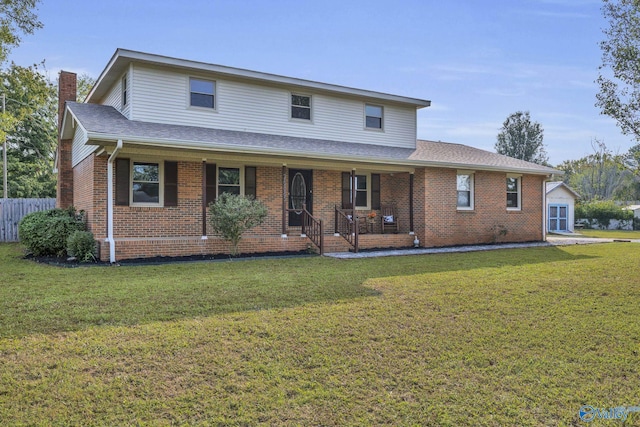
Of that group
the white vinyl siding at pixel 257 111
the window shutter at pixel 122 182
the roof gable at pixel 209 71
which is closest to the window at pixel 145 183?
the window shutter at pixel 122 182

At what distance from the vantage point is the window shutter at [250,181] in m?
12.4

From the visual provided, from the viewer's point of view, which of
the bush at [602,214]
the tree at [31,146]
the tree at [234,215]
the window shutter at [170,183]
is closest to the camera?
the tree at [234,215]

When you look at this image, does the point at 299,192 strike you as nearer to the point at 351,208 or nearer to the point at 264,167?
the point at 264,167

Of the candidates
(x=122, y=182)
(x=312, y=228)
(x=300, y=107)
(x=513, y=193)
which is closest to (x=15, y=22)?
(x=122, y=182)

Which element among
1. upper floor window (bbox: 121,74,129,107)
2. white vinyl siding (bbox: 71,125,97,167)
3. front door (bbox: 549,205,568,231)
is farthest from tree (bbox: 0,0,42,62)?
front door (bbox: 549,205,568,231)

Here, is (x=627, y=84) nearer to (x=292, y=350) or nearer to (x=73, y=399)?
(x=292, y=350)

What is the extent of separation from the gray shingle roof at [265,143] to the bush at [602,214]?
20.2m

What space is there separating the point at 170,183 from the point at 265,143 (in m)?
2.76

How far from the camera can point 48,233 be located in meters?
10.8

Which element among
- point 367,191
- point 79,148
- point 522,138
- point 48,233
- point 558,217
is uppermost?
point 522,138

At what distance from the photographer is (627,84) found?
10.3 metres

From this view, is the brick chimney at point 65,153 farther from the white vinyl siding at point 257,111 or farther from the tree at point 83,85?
the tree at point 83,85

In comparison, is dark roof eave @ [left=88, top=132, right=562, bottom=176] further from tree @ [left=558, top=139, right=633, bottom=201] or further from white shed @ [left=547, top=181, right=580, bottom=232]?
tree @ [left=558, top=139, right=633, bottom=201]

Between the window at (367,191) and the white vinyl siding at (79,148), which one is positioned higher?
the white vinyl siding at (79,148)
